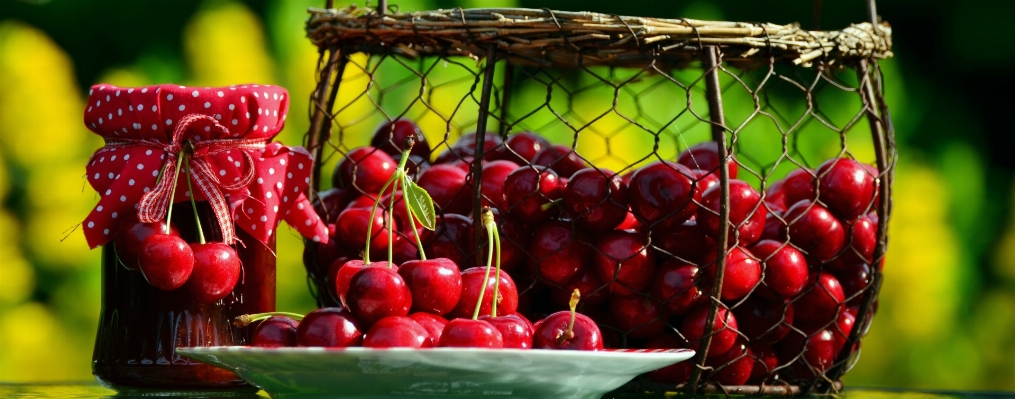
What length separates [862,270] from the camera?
924mm

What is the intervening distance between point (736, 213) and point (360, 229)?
29 cm

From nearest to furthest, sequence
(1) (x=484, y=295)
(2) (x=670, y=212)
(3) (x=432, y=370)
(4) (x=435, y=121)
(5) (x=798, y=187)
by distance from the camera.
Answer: (3) (x=432, y=370)
(1) (x=484, y=295)
(2) (x=670, y=212)
(5) (x=798, y=187)
(4) (x=435, y=121)

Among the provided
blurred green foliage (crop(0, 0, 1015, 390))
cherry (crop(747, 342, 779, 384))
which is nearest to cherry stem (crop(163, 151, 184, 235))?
cherry (crop(747, 342, 779, 384))

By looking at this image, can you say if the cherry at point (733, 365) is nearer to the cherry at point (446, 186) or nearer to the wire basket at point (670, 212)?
the wire basket at point (670, 212)

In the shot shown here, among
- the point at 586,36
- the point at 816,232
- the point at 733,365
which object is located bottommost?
the point at 733,365

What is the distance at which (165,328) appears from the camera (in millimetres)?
824

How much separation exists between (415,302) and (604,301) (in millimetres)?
233

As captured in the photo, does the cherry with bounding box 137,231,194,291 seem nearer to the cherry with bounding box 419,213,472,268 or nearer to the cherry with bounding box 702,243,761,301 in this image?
the cherry with bounding box 419,213,472,268

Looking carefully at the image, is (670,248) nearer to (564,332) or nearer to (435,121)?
(564,332)

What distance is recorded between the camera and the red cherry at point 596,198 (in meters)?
0.84

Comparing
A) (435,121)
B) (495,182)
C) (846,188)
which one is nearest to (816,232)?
(846,188)

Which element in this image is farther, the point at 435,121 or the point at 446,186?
the point at 435,121

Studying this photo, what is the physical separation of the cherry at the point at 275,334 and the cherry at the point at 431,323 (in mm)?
78

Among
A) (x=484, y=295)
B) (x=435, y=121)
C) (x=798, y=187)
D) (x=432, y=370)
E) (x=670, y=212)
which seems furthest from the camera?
(x=435, y=121)
